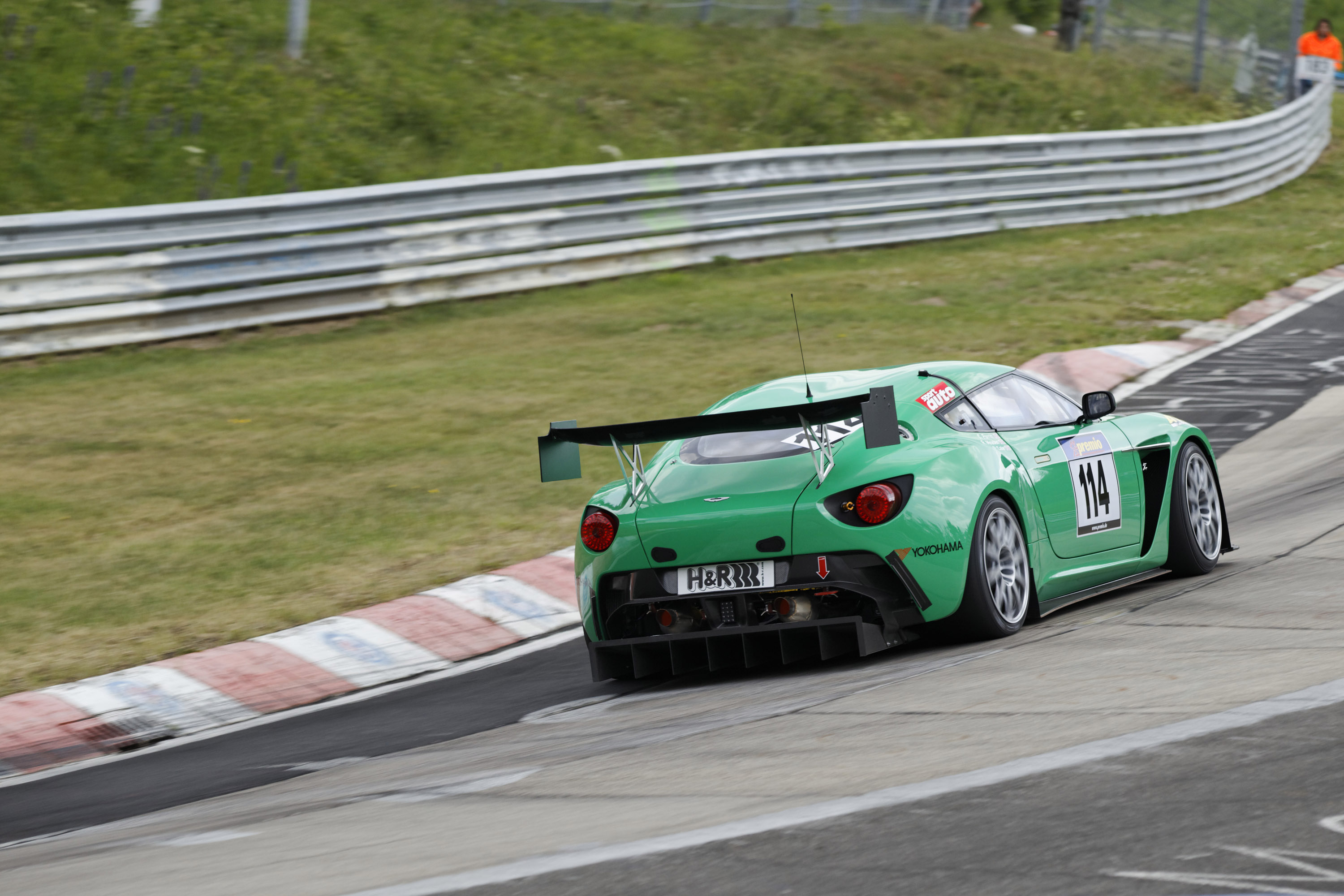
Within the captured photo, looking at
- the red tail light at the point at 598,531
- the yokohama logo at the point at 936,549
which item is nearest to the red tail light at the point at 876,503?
the yokohama logo at the point at 936,549

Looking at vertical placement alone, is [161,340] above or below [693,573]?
above

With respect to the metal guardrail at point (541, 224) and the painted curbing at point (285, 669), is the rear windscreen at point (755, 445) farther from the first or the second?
the metal guardrail at point (541, 224)

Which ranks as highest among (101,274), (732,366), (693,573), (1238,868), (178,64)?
(178,64)

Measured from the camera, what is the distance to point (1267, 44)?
1240 inches

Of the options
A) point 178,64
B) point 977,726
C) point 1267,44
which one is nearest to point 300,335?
point 178,64

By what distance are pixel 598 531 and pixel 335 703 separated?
139cm

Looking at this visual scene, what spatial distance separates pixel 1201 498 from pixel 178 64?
13.8m

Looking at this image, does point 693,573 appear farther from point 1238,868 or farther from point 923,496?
point 1238,868

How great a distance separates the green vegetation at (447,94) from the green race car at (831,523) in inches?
428

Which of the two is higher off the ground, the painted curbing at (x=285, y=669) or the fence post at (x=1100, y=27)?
the fence post at (x=1100, y=27)

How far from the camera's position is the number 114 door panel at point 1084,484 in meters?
7.29

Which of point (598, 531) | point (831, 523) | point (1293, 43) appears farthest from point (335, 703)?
point (1293, 43)

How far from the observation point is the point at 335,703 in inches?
289

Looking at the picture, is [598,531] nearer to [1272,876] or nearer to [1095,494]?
[1095,494]
